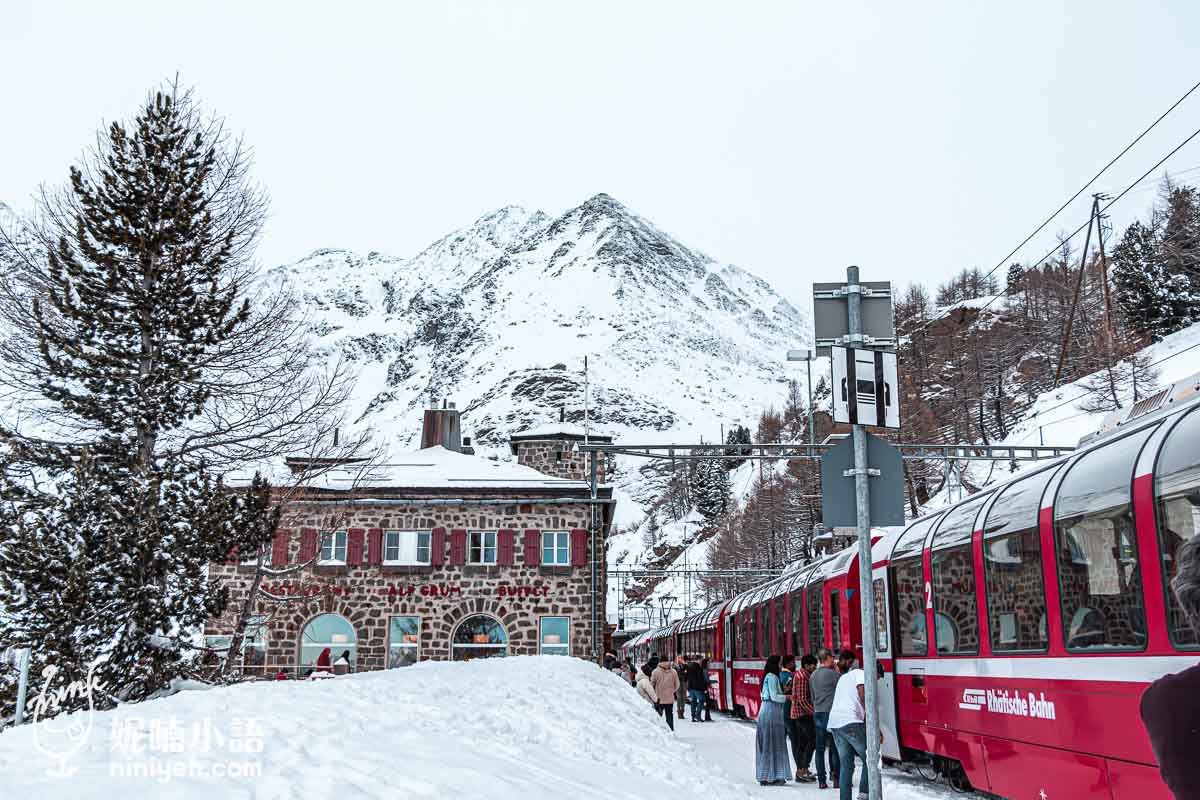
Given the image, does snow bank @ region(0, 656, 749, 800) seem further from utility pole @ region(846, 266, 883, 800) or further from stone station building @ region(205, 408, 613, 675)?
stone station building @ region(205, 408, 613, 675)

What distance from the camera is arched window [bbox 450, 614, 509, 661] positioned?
34312 mm

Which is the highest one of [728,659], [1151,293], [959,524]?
[1151,293]

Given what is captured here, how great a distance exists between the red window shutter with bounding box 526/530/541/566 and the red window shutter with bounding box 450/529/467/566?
2.14 meters

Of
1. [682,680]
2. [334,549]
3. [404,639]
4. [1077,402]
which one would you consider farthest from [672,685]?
[1077,402]

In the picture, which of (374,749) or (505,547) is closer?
(374,749)

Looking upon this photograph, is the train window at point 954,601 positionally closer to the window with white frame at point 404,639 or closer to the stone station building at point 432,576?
the stone station building at point 432,576

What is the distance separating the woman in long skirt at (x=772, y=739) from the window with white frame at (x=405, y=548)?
75.1ft

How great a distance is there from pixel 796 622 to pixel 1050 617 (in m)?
11.8

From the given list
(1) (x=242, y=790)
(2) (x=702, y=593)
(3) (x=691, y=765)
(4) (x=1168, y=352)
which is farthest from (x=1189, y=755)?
(2) (x=702, y=593)

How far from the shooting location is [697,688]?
25.9m

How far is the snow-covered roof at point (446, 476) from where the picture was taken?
114 feet

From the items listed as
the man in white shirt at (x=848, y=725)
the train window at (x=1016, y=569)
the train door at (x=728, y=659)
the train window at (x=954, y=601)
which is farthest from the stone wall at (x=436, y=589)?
the train window at (x=1016, y=569)

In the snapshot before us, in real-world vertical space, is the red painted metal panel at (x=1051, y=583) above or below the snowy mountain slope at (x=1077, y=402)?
below

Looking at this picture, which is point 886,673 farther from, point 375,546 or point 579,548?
point 375,546
